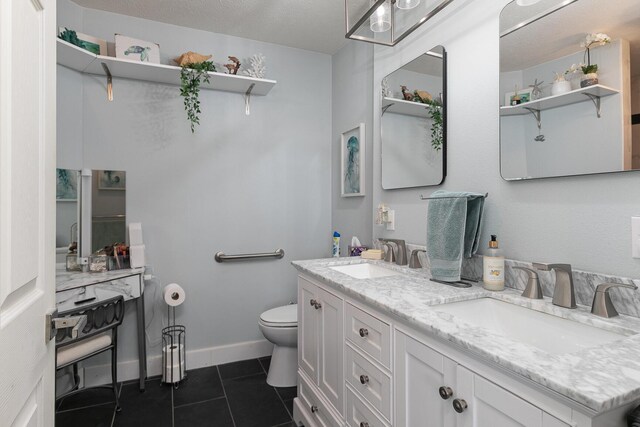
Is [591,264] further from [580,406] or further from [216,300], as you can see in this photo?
[216,300]

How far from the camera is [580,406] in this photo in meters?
0.60

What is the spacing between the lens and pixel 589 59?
109cm

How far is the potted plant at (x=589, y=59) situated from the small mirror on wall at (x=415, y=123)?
2.04 ft

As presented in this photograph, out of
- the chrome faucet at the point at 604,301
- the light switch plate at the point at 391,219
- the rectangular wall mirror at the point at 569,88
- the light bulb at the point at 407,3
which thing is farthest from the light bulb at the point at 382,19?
the chrome faucet at the point at 604,301

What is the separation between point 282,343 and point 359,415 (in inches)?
39.7

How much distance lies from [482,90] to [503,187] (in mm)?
443

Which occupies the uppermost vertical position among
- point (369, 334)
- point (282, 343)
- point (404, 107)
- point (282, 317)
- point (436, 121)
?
point (404, 107)

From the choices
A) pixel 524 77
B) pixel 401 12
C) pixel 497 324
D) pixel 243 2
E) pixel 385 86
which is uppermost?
pixel 243 2

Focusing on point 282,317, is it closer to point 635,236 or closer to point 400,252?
point 400,252

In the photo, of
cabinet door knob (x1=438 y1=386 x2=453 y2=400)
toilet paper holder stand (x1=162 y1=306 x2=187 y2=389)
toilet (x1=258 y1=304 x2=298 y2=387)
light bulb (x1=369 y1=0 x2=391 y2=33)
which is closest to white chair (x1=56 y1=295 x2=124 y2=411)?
toilet paper holder stand (x1=162 y1=306 x2=187 y2=389)

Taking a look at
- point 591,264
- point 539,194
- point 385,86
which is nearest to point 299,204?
point 385,86

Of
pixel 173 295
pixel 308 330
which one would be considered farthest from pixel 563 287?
pixel 173 295

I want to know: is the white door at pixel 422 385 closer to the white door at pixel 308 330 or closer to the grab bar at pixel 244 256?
the white door at pixel 308 330

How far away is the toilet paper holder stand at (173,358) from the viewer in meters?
2.30
